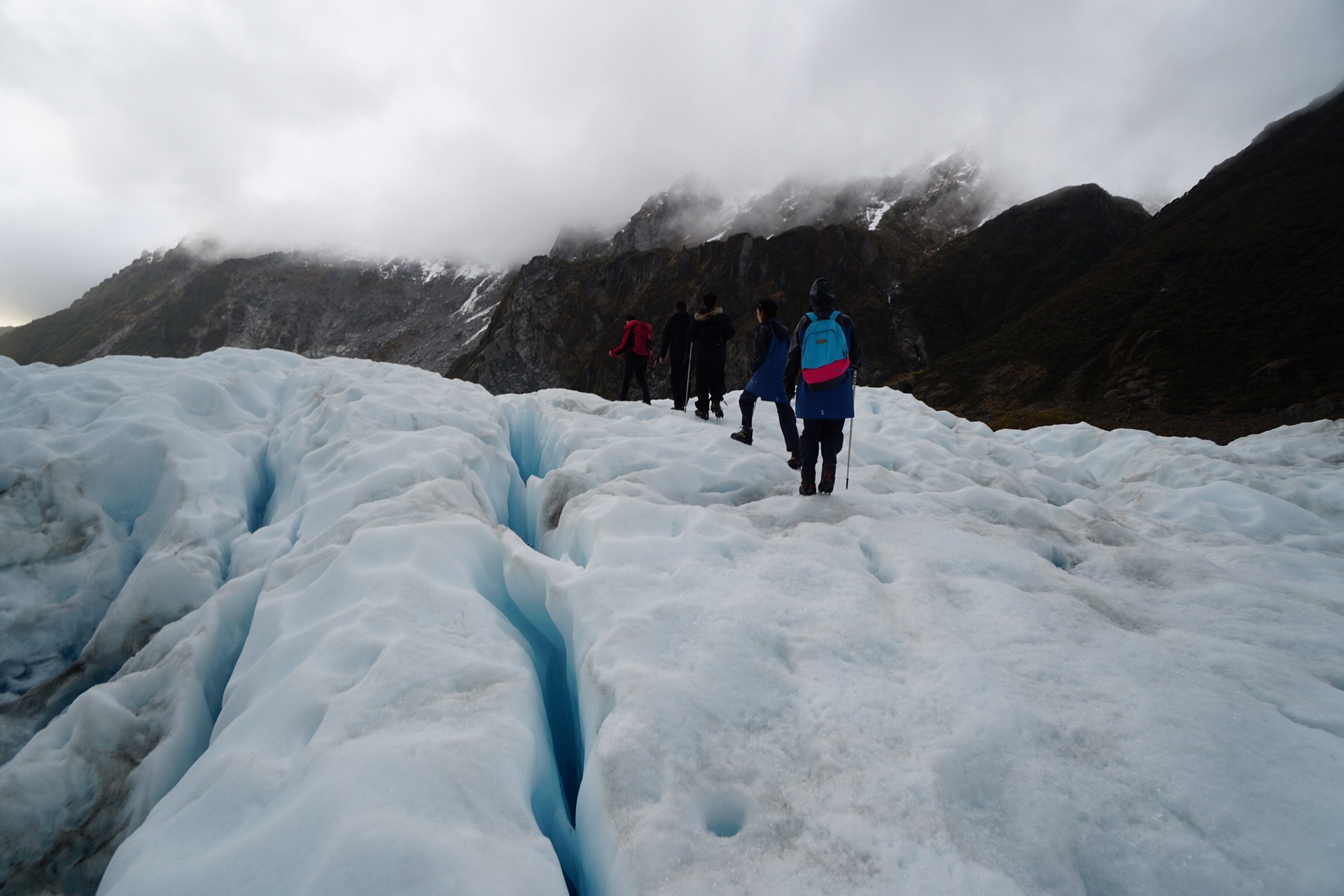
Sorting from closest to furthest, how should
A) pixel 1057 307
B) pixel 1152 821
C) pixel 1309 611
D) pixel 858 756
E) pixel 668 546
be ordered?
pixel 1152 821
pixel 858 756
pixel 1309 611
pixel 668 546
pixel 1057 307

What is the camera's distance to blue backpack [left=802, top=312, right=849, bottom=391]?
5754 mm

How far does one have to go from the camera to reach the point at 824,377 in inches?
228

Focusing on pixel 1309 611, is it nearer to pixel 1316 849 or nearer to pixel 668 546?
pixel 1316 849

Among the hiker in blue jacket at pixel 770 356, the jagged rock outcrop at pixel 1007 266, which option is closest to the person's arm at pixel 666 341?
the hiker in blue jacket at pixel 770 356

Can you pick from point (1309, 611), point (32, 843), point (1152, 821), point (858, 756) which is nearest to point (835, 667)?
point (858, 756)

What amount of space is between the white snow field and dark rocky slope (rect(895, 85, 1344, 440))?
142ft

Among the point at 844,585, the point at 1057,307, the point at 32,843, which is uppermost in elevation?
the point at 1057,307

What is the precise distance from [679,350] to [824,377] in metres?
5.64

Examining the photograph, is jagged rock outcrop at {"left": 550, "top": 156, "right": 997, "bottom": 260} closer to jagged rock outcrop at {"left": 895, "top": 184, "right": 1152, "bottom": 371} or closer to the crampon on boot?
jagged rock outcrop at {"left": 895, "top": 184, "right": 1152, "bottom": 371}

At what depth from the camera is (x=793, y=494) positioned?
21.0 feet

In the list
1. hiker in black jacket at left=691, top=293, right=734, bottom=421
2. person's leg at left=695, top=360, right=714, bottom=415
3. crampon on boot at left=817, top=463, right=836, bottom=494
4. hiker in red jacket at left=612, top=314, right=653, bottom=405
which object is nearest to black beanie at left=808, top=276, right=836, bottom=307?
crampon on boot at left=817, top=463, right=836, bottom=494

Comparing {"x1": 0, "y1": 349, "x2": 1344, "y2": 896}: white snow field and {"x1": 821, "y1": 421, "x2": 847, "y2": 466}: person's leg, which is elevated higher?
{"x1": 821, "y1": 421, "x2": 847, "y2": 466}: person's leg

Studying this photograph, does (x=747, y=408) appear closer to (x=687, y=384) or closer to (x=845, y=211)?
(x=687, y=384)

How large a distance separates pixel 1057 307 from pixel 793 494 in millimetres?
79498
